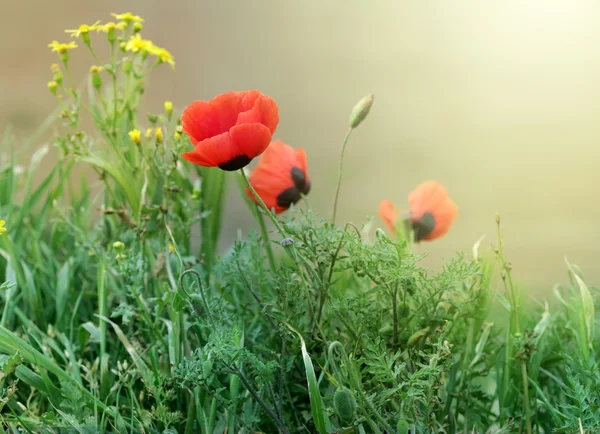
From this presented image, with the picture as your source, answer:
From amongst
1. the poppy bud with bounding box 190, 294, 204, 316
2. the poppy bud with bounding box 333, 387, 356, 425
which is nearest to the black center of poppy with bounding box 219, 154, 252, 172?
the poppy bud with bounding box 190, 294, 204, 316

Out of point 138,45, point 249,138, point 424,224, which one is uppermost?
point 138,45

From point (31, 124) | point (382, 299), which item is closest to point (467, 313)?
point (382, 299)

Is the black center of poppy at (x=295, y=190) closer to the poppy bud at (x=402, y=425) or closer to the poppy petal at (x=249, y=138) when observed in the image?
the poppy petal at (x=249, y=138)

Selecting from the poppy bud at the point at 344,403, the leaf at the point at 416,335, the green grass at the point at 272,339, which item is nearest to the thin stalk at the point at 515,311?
the green grass at the point at 272,339

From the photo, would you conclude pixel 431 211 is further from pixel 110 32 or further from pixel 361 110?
pixel 110 32

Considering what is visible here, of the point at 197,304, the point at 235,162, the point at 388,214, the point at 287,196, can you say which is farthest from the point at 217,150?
the point at 388,214

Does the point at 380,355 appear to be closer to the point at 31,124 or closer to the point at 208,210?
the point at 208,210

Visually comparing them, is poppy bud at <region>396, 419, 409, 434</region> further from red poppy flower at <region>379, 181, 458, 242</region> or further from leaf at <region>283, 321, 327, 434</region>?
red poppy flower at <region>379, 181, 458, 242</region>

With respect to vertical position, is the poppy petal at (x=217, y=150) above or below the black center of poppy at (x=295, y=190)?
above
